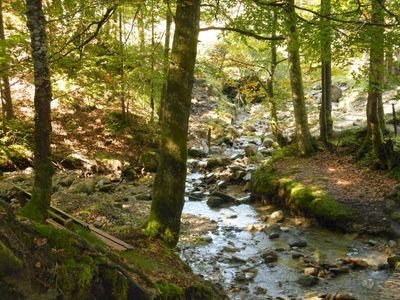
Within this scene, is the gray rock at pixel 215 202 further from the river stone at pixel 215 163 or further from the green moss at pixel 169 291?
the green moss at pixel 169 291

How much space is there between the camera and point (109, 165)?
619 inches

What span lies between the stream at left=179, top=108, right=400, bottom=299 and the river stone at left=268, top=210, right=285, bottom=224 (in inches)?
5.1

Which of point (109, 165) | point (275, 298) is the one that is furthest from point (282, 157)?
point (275, 298)

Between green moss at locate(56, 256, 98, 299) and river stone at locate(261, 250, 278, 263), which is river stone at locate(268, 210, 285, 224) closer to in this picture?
river stone at locate(261, 250, 278, 263)

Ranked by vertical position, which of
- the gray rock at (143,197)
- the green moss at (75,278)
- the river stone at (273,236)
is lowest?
the river stone at (273,236)

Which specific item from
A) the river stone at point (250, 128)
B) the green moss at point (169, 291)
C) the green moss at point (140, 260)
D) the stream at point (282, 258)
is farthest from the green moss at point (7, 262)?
the river stone at point (250, 128)

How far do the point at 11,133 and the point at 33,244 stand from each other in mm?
12475

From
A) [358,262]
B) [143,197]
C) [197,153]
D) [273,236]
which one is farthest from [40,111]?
[197,153]

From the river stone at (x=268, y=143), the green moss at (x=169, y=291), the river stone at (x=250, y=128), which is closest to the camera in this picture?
the green moss at (x=169, y=291)

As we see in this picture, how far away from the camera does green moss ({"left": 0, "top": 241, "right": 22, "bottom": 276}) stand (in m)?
3.00

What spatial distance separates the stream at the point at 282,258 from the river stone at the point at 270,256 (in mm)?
24

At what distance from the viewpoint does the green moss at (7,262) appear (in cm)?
300

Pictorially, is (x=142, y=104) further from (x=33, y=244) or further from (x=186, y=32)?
(x=33, y=244)

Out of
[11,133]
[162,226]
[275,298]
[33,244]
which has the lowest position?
[275,298]
